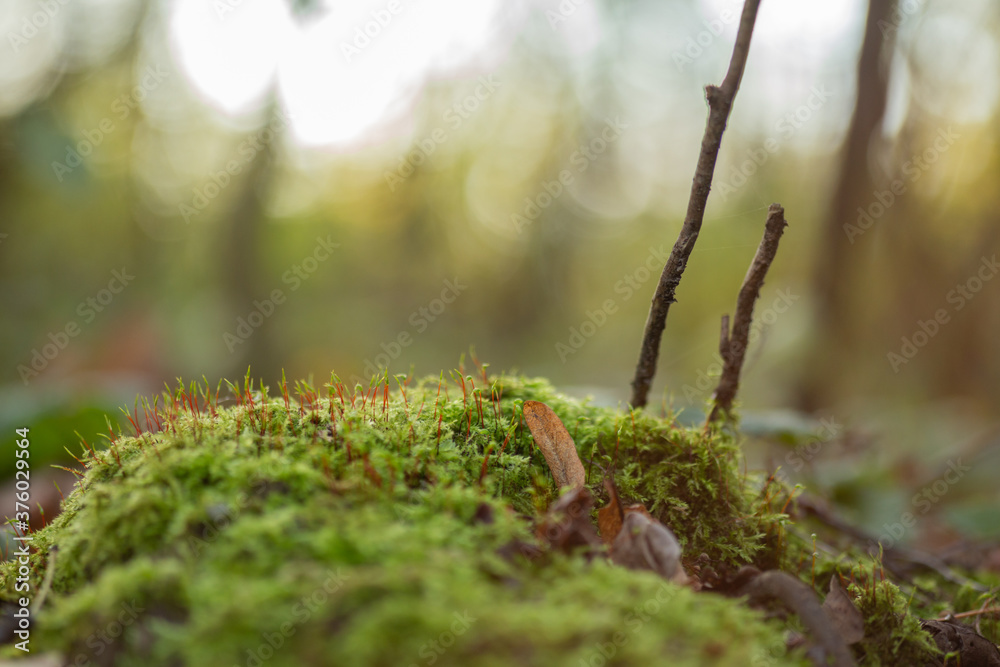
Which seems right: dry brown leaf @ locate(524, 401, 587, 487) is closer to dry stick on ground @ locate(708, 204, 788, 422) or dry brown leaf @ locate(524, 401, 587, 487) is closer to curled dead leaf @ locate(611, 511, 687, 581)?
curled dead leaf @ locate(611, 511, 687, 581)

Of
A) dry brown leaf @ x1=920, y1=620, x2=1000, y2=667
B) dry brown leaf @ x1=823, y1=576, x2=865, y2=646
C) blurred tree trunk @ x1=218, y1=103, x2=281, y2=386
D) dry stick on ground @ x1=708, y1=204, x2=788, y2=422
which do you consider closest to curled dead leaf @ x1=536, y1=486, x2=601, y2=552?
dry brown leaf @ x1=823, y1=576, x2=865, y2=646

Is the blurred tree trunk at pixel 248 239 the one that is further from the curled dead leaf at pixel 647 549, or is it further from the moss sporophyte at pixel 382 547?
the curled dead leaf at pixel 647 549

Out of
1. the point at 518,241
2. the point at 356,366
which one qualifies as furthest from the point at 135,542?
the point at 518,241

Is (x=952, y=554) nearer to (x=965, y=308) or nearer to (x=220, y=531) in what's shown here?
(x=220, y=531)

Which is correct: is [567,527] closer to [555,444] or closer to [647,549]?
[647,549]

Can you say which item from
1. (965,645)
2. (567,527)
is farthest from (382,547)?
(965,645)

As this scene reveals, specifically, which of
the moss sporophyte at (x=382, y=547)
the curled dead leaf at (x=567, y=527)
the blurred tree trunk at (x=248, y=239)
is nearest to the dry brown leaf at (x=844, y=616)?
the moss sporophyte at (x=382, y=547)
